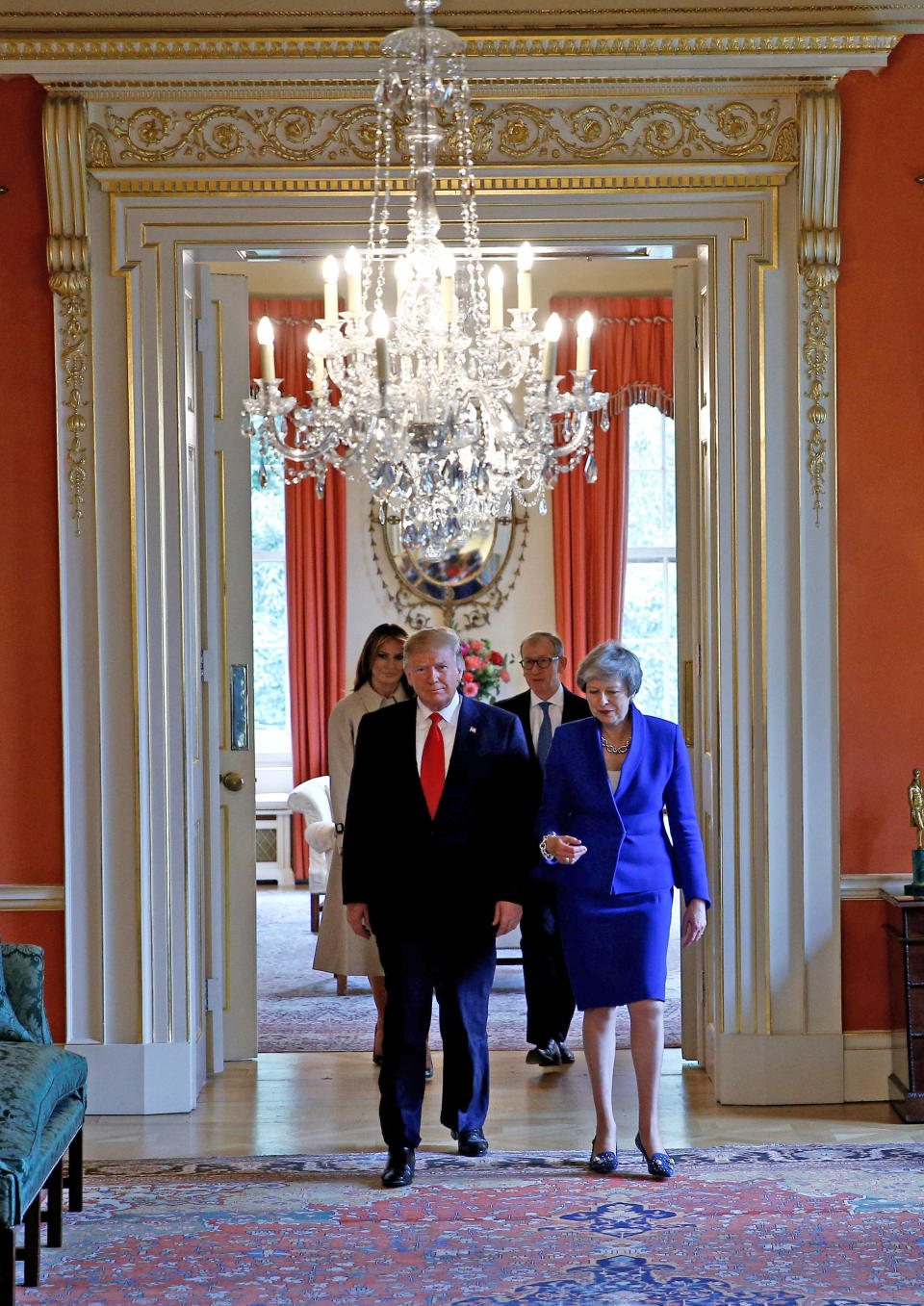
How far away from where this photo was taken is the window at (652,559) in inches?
406

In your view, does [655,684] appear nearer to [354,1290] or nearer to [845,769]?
[845,769]

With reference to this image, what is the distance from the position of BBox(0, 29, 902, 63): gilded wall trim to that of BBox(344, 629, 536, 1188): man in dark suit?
77.2 inches

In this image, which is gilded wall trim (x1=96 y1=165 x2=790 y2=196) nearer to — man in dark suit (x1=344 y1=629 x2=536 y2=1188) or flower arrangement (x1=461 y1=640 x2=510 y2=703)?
man in dark suit (x1=344 y1=629 x2=536 y2=1188)

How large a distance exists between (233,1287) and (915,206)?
4022mm

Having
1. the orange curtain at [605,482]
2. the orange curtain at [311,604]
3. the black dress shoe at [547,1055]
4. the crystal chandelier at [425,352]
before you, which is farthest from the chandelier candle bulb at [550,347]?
the orange curtain at [311,604]

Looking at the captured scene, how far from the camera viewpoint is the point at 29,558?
16.5ft

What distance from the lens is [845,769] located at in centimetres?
505

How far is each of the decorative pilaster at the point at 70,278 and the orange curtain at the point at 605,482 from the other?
5.34 m

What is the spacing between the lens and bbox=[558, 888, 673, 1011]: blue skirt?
4.19 metres

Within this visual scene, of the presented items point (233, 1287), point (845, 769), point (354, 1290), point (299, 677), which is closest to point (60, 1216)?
point (233, 1287)

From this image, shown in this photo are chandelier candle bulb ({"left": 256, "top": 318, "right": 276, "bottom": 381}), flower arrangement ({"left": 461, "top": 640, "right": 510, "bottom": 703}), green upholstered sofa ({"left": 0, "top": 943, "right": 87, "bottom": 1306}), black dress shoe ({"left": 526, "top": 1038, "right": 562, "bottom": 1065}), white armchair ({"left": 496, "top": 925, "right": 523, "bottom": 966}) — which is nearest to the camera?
green upholstered sofa ({"left": 0, "top": 943, "right": 87, "bottom": 1306})

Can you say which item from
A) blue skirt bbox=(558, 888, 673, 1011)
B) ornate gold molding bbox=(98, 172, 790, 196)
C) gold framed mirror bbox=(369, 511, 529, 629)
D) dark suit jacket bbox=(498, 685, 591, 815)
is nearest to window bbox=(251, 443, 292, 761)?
gold framed mirror bbox=(369, 511, 529, 629)

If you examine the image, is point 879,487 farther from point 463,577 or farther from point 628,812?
point 463,577

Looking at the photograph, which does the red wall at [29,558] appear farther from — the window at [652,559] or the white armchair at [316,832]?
the window at [652,559]
